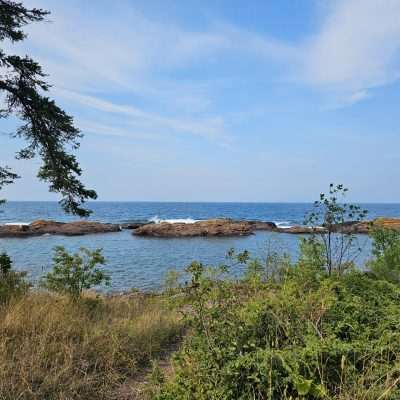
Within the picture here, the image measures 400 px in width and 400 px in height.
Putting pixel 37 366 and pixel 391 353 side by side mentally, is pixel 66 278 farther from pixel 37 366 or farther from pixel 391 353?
pixel 391 353

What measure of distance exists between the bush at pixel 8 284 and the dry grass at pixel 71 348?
389 millimetres

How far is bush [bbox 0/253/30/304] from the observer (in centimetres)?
579

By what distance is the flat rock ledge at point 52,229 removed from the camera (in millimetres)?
36250

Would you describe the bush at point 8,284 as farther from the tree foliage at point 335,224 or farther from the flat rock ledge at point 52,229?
the flat rock ledge at point 52,229

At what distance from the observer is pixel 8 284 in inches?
253

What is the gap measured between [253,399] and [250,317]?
80cm

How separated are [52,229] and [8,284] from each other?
35.0 metres

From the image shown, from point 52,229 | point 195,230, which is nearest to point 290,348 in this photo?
point 195,230

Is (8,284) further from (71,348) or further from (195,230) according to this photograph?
(195,230)

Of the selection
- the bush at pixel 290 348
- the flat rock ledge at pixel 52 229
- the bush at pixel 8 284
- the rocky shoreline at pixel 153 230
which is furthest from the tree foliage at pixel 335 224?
the flat rock ledge at pixel 52 229

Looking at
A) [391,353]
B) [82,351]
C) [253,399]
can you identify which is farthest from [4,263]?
[391,353]

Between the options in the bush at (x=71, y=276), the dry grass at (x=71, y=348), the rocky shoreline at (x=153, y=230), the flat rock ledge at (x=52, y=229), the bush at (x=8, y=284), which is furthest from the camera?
the flat rock ledge at (x=52, y=229)

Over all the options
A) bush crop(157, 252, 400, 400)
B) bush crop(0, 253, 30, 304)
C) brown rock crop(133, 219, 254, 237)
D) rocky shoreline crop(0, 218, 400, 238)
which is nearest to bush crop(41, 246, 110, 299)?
bush crop(0, 253, 30, 304)

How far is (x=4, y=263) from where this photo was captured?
23.8ft
